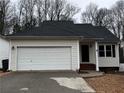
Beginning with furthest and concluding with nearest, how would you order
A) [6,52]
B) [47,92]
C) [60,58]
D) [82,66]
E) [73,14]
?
1. [73,14]
2. [6,52]
3. [82,66]
4. [60,58]
5. [47,92]

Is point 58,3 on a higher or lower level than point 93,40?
higher

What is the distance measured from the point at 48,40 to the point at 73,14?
105ft

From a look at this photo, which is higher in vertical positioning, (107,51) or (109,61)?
(107,51)

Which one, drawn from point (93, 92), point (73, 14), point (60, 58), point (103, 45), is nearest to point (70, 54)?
point (60, 58)

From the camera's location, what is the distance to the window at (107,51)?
22250 mm

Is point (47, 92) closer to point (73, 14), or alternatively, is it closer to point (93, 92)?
point (93, 92)

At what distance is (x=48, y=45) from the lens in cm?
1930

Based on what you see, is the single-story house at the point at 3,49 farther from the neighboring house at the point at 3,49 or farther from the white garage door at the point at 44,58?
the white garage door at the point at 44,58

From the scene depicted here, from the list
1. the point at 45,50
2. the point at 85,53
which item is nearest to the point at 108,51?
the point at 85,53

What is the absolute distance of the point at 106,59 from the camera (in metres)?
22.2

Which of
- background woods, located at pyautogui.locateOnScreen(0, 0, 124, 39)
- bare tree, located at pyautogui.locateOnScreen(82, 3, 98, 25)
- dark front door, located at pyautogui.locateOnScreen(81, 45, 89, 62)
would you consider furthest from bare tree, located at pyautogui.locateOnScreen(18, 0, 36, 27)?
dark front door, located at pyautogui.locateOnScreen(81, 45, 89, 62)

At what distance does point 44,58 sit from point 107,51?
22.5 feet

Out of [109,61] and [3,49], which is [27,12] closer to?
[3,49]

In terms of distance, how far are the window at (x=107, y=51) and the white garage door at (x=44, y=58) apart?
14.8 ft
